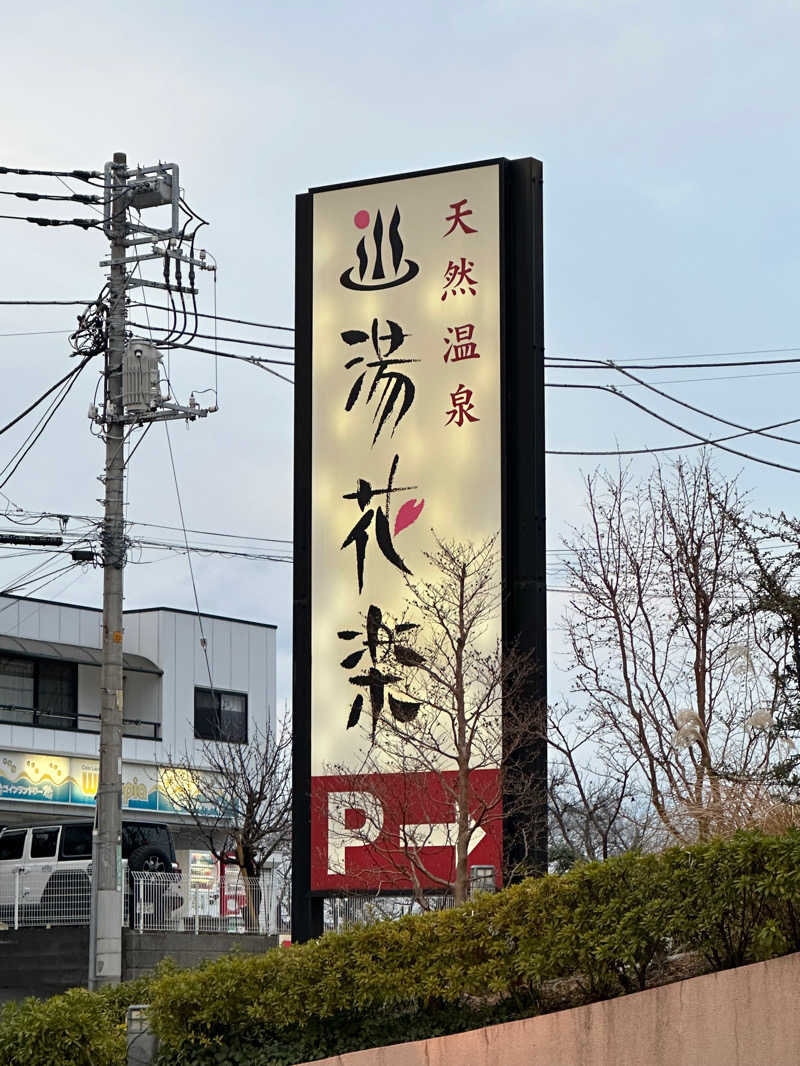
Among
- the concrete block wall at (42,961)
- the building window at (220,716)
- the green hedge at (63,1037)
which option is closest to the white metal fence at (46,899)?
the concrete block wall at (42,961)

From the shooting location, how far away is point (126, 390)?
24.2m

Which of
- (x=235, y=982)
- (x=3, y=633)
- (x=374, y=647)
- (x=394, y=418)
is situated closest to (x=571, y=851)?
(x=374, y=647)

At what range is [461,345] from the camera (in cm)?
1880

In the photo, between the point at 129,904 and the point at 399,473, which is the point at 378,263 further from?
the point at 129,904

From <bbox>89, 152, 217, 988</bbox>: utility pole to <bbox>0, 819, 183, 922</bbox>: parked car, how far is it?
401 cm

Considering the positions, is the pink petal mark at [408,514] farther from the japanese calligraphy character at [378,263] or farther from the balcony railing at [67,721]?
the balcony railing at [67,721]

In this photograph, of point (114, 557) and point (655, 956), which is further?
point (114, 557)

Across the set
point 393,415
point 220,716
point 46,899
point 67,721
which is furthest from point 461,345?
point 220,716

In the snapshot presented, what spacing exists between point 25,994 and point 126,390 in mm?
10996

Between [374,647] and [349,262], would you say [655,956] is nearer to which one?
[374,647]

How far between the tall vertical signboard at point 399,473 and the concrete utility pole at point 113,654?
396cm

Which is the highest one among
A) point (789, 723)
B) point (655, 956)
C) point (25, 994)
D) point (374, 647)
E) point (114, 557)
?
point (114, 557)

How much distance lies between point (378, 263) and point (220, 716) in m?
28.6

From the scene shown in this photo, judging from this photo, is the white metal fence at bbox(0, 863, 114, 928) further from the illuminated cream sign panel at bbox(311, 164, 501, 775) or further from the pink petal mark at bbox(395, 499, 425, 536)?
the pink petal mark at bbox(395, 499, 425, 536)
